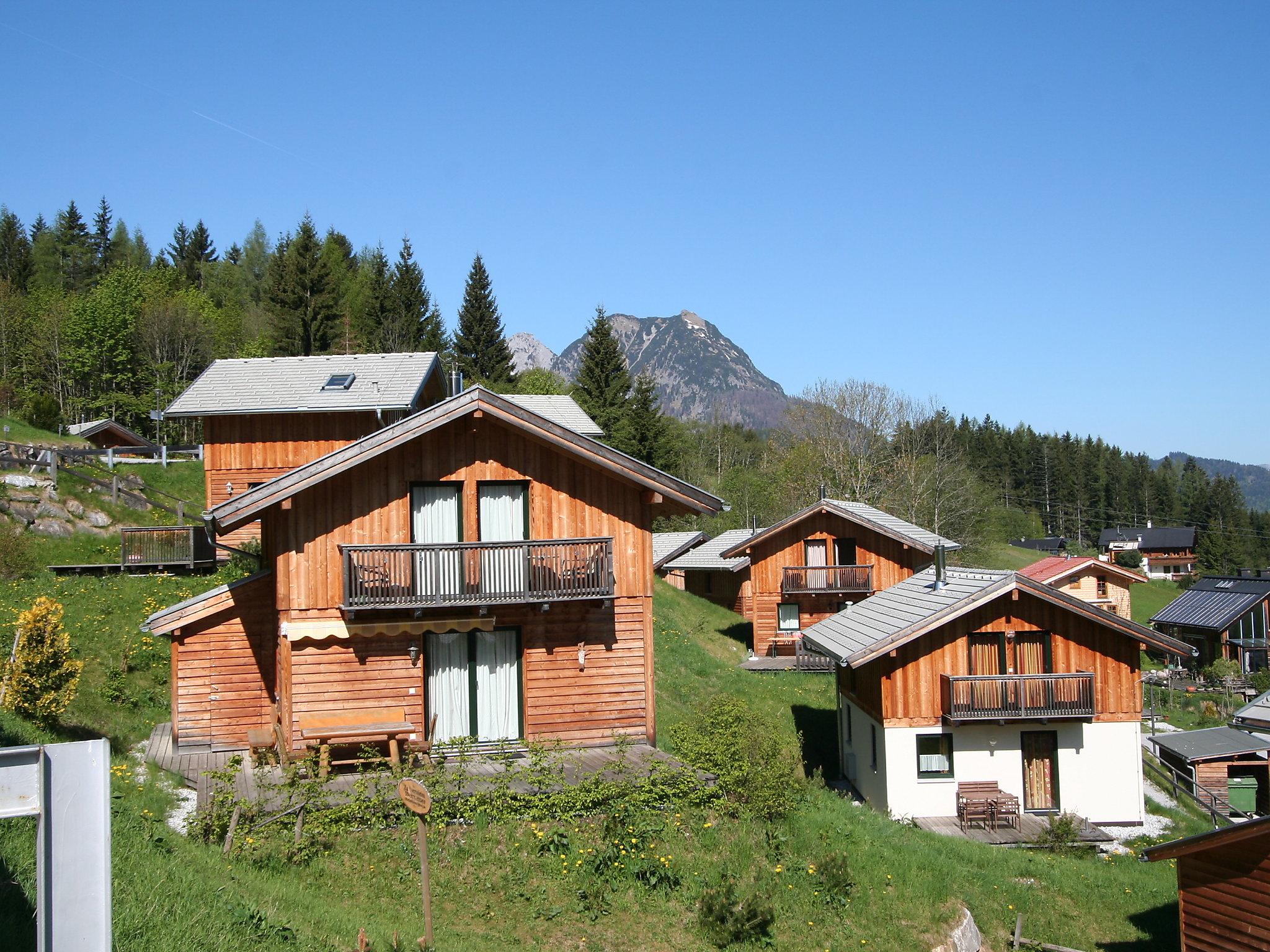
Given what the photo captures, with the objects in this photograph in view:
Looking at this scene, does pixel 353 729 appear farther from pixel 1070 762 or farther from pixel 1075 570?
pixel 1075 570

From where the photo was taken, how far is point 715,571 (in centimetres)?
5666

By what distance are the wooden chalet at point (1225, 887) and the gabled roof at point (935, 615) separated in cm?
800

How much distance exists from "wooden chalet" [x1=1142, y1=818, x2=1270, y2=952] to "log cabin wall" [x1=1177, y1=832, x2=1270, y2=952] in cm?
1

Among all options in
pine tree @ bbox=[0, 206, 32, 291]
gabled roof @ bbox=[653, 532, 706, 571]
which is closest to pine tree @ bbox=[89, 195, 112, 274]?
pine tree @ bbox=[0, 206, 32, 291]

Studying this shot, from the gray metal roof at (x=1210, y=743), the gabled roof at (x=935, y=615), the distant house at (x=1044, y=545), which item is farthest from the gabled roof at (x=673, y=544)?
the distant house at (x=1044, y=545)

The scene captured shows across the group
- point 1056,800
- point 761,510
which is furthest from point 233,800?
point 761,510

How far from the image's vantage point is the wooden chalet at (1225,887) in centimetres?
1573

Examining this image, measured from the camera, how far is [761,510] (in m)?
78.6

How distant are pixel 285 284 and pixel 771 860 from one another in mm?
68373

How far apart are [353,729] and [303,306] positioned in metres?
63.4

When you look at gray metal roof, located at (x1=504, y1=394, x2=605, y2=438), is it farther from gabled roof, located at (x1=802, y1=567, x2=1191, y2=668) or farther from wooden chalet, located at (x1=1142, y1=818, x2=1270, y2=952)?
wooden chalet, located at (x1=1142, y1=818, x2=1270, y2=952)

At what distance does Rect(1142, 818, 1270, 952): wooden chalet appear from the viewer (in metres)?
15.7

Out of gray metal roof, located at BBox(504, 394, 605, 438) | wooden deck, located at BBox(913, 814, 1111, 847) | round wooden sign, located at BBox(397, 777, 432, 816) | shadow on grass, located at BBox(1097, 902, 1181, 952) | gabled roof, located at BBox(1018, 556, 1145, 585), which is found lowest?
shadow on grass, located at BBox(1097, 902, 1181, 952)

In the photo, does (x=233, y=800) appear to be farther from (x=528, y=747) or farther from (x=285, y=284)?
(x=285, y=284)
